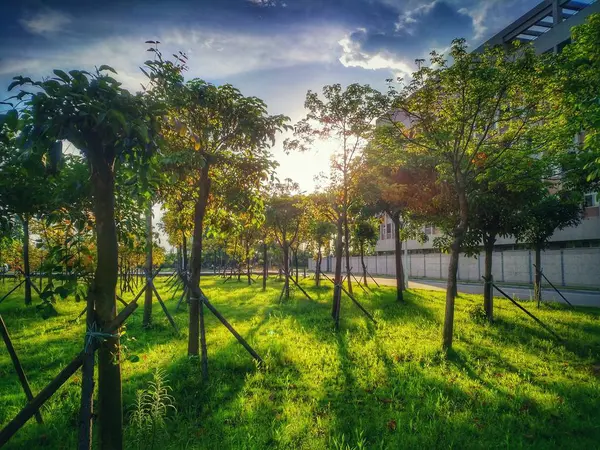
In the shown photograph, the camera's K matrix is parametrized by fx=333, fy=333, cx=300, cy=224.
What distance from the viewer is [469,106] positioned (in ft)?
30.4

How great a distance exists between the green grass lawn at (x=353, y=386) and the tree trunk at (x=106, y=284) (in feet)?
1.77

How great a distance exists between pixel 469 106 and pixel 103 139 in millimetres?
9230

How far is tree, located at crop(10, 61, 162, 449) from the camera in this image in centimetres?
303

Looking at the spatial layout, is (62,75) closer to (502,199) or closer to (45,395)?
(45,395)

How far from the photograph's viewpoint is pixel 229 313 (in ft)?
51.7

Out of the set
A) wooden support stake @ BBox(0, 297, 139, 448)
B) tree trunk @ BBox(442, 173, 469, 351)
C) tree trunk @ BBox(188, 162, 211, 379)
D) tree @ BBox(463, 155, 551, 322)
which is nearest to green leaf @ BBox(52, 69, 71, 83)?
wooden support stake @ BBox(0, 297, 139, 448)

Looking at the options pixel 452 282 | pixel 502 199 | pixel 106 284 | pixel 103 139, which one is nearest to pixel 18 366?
pixel 106 284

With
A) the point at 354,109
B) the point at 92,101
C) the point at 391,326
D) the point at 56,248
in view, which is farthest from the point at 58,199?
the point at 391,326

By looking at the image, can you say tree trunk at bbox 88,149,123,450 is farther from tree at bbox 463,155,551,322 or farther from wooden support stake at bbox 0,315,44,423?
tree at bbox 463,155,551,322

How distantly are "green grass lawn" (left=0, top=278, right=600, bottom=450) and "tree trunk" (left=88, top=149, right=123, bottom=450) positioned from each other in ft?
1.77

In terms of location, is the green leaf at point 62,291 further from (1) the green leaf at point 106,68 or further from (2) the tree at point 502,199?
(2) the tree at point 502,199

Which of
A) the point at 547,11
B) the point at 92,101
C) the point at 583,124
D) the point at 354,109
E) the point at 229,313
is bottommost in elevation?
the point at 229,313

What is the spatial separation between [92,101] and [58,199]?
2053 millimetres

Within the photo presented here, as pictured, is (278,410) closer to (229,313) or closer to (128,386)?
(128,386)
